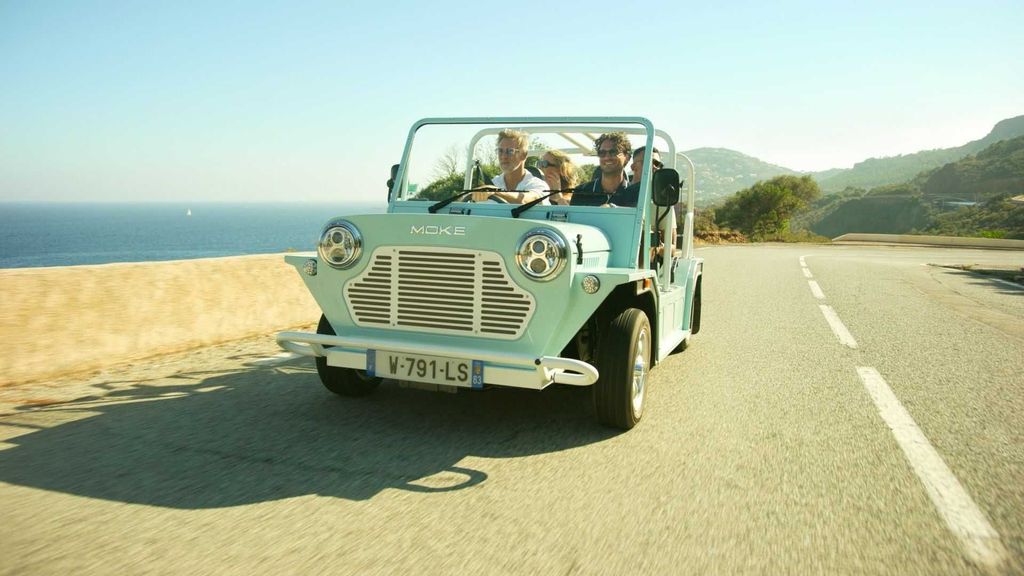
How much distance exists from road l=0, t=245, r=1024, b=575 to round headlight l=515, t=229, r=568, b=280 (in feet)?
3.03

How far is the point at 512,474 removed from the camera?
134 inches

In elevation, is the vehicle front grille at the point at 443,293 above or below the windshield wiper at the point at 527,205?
below

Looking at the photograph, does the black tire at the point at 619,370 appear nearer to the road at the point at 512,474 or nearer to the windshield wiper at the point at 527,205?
the road at the point at 512,474

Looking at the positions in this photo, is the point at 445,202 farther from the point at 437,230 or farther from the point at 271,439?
the point at 271,439

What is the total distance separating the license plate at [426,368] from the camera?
3658 mm

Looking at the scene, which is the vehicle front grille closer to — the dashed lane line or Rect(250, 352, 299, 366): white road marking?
Rect(250, 352, 299, 366): white road marking

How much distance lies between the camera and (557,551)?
8.38 ft

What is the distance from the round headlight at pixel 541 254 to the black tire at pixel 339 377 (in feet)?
4.59

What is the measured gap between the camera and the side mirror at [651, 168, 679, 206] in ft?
15.3

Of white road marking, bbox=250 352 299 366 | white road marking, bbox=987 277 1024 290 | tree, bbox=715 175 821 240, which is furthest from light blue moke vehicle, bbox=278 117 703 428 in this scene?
→ tree, bbox=715 175 821 240

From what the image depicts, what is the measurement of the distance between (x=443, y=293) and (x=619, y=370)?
1.03 m

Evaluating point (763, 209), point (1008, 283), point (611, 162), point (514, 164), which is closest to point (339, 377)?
point (514, 164)

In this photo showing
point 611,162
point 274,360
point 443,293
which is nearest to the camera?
point 443,293

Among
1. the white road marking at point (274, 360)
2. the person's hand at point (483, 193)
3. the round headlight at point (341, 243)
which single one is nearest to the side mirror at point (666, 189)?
the person's hand at point (483, 193)
